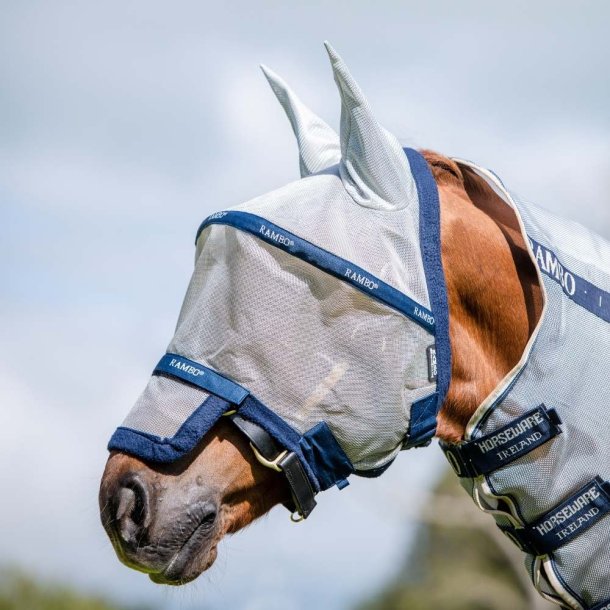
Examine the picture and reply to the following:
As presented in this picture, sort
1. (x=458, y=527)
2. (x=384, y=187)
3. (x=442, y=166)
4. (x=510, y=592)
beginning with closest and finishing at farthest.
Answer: (x=384, y=187)
(x=442, y=166)
(x=510, y=592)
(x=458, y=527)

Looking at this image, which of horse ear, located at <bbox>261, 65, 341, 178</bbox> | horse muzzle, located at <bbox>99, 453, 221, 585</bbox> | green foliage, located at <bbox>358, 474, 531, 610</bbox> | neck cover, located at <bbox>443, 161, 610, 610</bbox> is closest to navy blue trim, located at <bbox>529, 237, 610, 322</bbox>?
neck cover, located at <bbox>443, 161, 610, 610</bbox>

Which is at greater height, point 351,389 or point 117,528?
point 351,389

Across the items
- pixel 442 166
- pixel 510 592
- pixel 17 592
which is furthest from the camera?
pixel 510 592

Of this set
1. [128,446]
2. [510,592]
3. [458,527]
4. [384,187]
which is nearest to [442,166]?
[384,187]

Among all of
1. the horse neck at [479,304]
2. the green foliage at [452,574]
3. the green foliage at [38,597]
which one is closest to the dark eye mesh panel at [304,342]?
the horse neck at [479,304]

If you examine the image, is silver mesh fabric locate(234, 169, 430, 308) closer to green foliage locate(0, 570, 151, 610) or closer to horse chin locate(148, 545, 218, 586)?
horse chin locate(148, 545, 218, 586)

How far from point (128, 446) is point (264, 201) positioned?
2.53ft

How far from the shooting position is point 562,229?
10.8 feet

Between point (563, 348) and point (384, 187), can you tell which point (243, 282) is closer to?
point (384, 187)

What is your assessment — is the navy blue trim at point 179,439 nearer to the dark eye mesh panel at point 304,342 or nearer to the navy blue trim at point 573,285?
the dark eye mesh panel at point 304,342

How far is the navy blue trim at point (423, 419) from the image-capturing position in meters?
2.91

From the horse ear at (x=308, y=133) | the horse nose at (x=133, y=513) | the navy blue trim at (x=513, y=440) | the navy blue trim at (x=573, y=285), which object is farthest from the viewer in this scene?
the horse ear at (x=308, y=133)

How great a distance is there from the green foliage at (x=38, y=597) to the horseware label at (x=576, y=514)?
840cm

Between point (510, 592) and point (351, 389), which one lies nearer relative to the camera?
point (351, 389)
